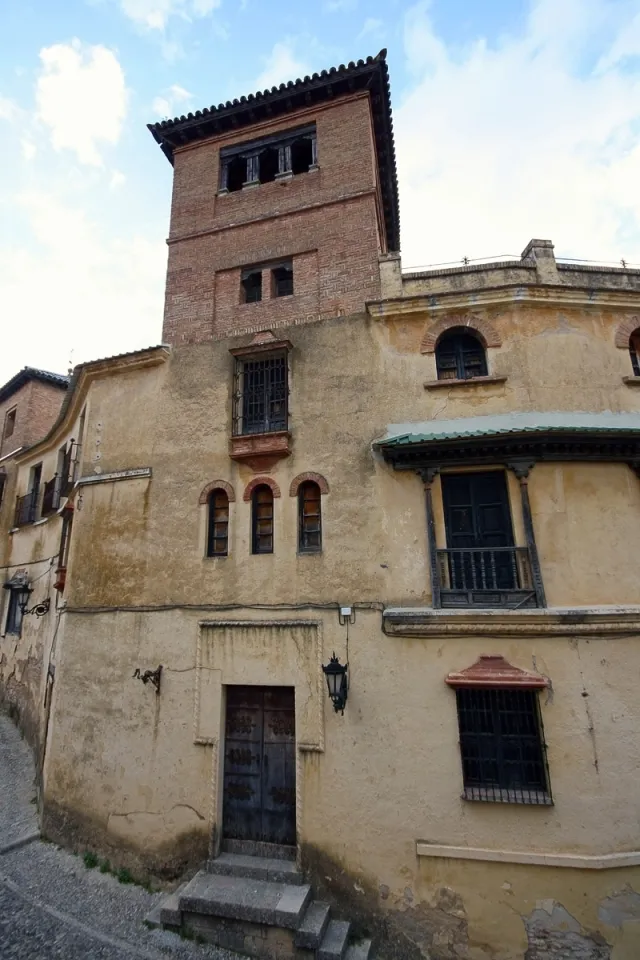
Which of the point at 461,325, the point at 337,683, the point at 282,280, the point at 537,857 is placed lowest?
the point at 537,857

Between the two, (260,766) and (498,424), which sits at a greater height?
(498,424)

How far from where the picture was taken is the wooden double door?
8.06 metres

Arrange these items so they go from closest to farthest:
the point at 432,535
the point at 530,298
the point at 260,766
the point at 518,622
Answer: the point at 518,622
the point at 432,535
the point at 260,766
the point at 530,298

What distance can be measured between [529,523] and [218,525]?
220 inches

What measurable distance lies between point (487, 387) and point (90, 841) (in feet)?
35.0

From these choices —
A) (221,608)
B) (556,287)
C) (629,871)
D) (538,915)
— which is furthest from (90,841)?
(556,287)

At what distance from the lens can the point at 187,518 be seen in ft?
31.0

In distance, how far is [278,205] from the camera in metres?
11.6

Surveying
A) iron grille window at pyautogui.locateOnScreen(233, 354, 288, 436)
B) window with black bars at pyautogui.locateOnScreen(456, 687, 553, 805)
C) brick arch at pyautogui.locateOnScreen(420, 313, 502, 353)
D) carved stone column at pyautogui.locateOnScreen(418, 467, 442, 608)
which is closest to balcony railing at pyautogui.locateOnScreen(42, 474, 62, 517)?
iron grille window at pyautogui.locateOnScreen(233, 354, 288, 436)

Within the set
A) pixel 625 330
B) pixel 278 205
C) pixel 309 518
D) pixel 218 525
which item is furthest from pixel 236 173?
pixel 625 330

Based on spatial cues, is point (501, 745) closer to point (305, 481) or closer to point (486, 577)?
point (486, 577)

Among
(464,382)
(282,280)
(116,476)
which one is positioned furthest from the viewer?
(282,280)

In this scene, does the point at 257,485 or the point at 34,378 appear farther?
the point at 34,378

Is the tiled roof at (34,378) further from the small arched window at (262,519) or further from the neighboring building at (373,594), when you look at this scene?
the small arched window at (262,519)
